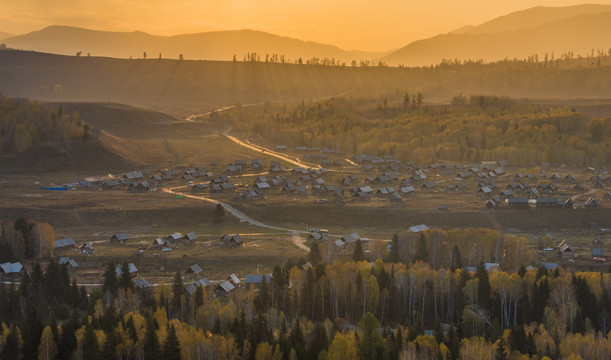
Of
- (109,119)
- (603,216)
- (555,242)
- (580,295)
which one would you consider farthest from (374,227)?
(109,119)

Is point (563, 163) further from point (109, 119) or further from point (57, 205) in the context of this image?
point (109, 119)

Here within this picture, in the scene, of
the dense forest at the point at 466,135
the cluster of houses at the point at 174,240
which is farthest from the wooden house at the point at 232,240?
the dense forest at the point at 466,135

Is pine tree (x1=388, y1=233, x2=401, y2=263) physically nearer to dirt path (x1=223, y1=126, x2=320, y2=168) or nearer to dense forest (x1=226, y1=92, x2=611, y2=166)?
dirt path (x1=223, y1=126, x2=320, y2=168)

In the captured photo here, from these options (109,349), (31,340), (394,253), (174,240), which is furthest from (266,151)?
(109,349)

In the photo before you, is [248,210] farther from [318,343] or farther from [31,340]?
[31,340]

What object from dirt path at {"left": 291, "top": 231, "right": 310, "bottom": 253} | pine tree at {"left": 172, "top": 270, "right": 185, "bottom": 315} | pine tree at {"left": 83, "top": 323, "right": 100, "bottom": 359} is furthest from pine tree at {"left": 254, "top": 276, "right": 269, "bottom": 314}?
dirt path at {"left": 291, "top": 231, "right": 310, "bottom": 253}

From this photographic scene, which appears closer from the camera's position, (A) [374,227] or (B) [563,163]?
(A) [374,227]

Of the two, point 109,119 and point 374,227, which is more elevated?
point 109,119
